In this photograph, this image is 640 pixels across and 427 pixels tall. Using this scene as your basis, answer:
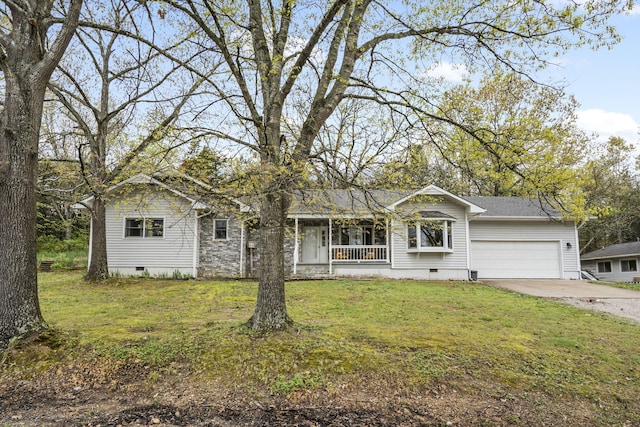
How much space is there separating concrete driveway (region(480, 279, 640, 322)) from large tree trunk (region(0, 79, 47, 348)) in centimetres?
1132

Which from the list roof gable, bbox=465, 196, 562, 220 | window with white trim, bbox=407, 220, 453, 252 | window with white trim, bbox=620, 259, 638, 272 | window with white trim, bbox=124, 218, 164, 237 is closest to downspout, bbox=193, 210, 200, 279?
window with white trim, bbox=124, 218, 164, 237

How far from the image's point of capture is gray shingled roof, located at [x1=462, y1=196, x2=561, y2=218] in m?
16.9

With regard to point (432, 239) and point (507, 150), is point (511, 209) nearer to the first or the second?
point (432, 239)

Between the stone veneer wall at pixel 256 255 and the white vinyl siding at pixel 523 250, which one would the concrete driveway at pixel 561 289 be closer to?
the white vinyl siding at pixel 523 250

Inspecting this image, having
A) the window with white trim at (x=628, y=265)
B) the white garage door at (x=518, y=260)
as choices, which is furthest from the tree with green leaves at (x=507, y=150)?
the window with white trim at (x=628, y=265)

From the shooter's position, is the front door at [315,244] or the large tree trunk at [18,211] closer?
the large tree trunk at [18,211]

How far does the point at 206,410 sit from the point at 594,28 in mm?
6515

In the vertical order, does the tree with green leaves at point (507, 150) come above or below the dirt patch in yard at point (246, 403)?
A: above

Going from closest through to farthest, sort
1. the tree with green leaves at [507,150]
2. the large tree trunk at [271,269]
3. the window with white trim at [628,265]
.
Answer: the tree with green leaves at [507,150]
the large tree trunk at [271,269]
the window with white trim at [628,265]

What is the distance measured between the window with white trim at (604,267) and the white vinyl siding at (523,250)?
8.66 metres

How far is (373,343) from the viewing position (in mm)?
5590

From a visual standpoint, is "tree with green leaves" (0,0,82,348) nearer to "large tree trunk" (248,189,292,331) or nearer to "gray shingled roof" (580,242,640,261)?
"large tree trunk" (248,189,292,331)

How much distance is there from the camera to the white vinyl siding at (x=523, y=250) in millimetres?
17172

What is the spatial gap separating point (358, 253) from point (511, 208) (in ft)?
24.5
